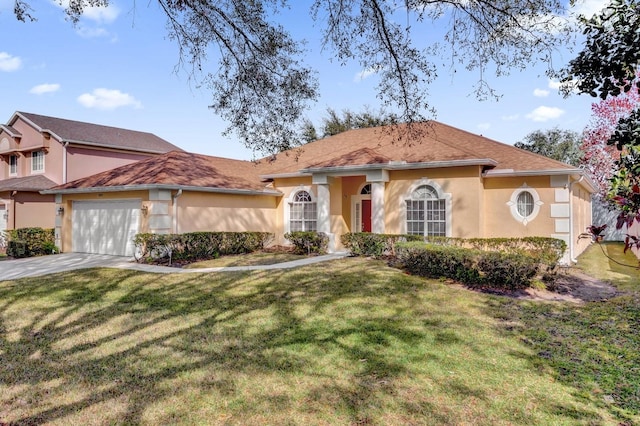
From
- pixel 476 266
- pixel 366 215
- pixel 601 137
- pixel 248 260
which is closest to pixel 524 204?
pixel 476 266

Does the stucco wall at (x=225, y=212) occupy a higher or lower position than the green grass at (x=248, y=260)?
higher

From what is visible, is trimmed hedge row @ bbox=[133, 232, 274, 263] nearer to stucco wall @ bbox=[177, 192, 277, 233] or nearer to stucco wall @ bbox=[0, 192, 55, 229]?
stucco wall @ bbox=[177, 192, 277, 233]

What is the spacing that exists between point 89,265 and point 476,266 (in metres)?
12.7

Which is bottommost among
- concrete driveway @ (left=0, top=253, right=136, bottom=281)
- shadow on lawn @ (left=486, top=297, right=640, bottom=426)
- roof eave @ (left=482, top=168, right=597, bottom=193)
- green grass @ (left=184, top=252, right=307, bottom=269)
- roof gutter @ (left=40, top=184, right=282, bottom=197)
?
shadow on lawn @ (left=486, top=297, right=640, bottom=426)

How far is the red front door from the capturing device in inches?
740

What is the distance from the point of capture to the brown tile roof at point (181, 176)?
1548 centimetres

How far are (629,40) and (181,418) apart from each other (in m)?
5.65

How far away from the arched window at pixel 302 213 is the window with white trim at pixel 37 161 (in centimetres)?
1655

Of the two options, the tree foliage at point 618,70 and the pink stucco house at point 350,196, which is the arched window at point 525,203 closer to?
the pink stucco house at point 350,196

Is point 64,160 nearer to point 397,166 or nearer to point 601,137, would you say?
point 397,166

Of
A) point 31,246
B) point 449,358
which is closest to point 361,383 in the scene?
point 449,358

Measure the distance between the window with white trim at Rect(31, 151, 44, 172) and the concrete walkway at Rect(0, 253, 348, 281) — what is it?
1015cm

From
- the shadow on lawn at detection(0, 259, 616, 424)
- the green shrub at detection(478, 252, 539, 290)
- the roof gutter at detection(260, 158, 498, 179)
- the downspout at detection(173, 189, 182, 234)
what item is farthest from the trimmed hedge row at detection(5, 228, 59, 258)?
the green shrub at detection(478, 252, 539, 290)

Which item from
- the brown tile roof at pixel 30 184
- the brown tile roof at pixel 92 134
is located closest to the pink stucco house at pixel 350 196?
the brown tile roof at pixel 30 184
